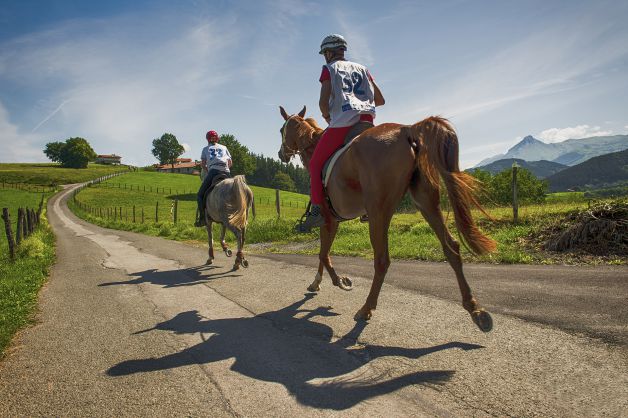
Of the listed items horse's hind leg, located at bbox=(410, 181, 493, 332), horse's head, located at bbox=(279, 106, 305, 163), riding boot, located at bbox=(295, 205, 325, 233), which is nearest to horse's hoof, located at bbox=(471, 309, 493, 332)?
horse's hind leg, located at bbox=(410, 181, 493, 332)

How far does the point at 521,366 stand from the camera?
2572 mm

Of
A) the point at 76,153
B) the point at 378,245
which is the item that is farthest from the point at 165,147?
the point at 378,245

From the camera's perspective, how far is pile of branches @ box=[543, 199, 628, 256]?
686cm

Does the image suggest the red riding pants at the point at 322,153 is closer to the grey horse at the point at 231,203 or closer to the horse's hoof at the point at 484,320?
the horse's hoof at the point at 484,320

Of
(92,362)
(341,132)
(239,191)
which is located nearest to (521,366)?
(341,132)

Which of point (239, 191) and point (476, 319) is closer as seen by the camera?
point (476, 319)

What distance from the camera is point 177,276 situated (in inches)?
276

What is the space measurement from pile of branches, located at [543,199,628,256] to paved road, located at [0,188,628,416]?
200 centimetres

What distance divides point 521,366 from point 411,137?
214 centimetres

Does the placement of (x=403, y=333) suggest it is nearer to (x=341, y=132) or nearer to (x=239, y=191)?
(x=341, y=132)

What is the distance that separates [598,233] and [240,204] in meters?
7.73

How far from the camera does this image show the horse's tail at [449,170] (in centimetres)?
327

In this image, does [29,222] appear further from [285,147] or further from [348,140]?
[348,140]

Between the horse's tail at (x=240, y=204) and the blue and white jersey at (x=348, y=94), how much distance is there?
4470 mm
